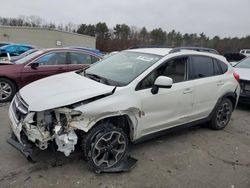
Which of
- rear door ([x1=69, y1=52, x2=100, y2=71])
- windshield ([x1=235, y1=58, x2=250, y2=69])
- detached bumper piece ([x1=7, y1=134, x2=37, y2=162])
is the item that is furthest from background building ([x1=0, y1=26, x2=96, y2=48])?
detached bumper piece ([x1=7, y1=134, x2=37, y2=162])

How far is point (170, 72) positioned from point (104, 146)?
164 centimetres

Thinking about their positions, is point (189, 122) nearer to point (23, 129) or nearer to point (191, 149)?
point (191, 149)

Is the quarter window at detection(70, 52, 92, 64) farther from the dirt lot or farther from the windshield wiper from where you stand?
the windshield wiper

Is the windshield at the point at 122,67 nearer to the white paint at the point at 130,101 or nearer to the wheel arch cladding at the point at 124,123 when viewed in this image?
the white paint at the point at 130,101

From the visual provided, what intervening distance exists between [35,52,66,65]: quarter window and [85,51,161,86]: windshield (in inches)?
124

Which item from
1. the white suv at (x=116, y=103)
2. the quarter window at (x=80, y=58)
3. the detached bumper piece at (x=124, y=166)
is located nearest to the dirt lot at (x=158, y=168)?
the detached bumper piece at (x=124, y=166)

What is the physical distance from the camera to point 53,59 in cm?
740

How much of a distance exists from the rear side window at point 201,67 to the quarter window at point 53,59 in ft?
14.2

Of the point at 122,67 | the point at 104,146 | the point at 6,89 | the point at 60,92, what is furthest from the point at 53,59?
the point at 104,146

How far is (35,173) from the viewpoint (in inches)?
128

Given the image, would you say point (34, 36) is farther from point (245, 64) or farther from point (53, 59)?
point (245, 64)

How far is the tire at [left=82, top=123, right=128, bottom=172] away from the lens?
3.20 m

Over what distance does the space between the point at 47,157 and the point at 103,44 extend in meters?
51.6

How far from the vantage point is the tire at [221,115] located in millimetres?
5094
